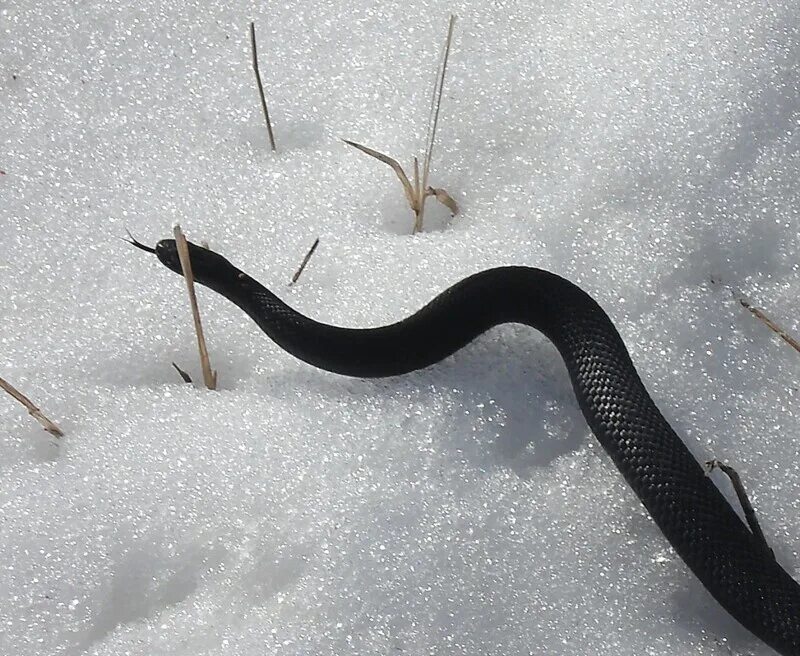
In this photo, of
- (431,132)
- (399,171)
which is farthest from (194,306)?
→ (431,132)

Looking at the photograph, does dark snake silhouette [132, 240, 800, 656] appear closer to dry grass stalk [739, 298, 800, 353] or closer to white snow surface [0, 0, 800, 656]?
white snow surface [0, 0, 800, 656]

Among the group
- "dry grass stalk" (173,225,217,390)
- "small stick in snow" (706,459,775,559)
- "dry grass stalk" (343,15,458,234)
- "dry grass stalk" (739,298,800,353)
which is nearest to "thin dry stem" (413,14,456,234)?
"dry grass stalk" (343,15,458,234)

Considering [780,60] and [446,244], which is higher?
[780,60]

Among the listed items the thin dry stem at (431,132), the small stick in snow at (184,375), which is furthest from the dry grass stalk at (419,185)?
the small stick in snow at (184,375)

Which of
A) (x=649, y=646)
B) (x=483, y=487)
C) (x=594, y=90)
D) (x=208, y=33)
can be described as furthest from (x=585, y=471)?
(x=208, y=33)

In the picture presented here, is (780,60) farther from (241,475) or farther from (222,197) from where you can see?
(241,475)

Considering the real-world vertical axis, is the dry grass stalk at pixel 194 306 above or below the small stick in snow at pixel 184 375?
above

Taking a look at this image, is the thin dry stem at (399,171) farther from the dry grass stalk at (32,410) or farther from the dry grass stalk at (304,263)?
the dry grass stalk at (32,410)
